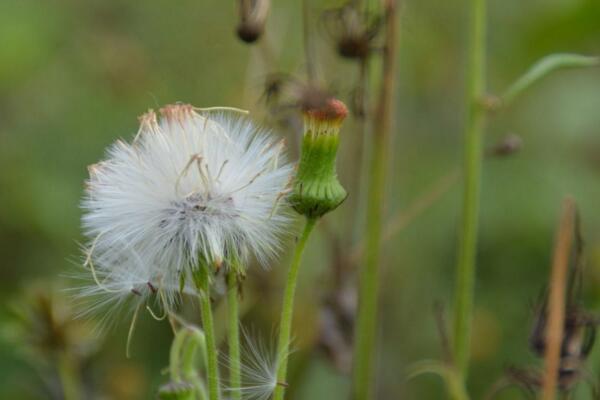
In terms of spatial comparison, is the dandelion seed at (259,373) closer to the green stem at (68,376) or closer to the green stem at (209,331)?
the green stem at (209,331)

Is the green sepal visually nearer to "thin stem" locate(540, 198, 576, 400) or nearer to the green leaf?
"thin stem" locate(540, 198, 576, 400)

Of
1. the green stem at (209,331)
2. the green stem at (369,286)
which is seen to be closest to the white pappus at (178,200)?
A: the green stem at (209,331)

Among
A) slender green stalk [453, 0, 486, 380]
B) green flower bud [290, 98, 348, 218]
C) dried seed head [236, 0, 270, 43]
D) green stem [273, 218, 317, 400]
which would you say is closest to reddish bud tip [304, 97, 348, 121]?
green flower bud [290, 98, 348, 218]

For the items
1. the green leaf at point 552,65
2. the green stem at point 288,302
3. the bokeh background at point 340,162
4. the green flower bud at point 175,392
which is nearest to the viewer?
the green stem at point 288,302

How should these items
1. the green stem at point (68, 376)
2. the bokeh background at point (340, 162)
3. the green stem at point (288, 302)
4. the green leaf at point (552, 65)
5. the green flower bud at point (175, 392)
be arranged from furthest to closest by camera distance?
1. the bokeh background at point (340, 162)
2. the green stem at point (68, 376)
3. the green leaf at point (552, 65)
4. the green flower bud at point (175, 392)
5. the green stem at point (288, 302)

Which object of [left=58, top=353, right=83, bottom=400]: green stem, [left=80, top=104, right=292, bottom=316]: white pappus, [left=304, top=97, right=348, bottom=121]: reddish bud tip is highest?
[left=304, top=97, right=348, bottom=121]: reddish bud tip

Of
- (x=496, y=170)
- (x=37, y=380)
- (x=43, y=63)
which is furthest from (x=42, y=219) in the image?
(x=496, y=170)
